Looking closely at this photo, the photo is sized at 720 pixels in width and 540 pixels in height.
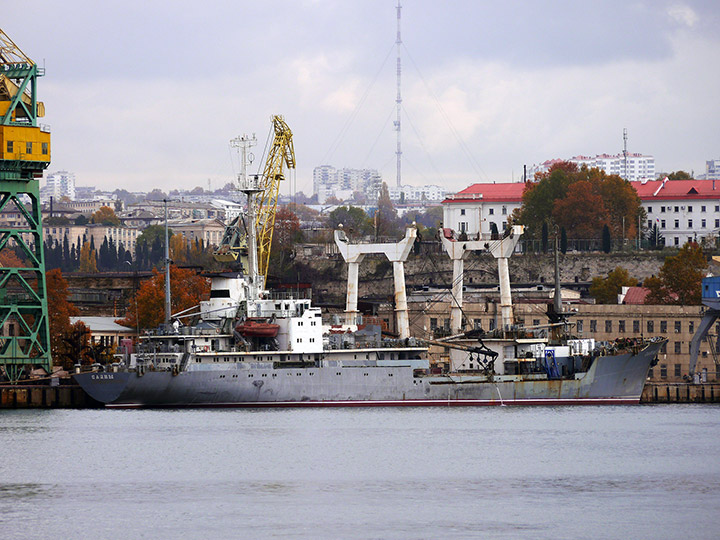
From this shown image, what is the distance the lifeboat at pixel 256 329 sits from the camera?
71.8 metres

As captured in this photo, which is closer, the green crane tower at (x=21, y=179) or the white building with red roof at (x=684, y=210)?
the green crane tower at (x=21, y=179)

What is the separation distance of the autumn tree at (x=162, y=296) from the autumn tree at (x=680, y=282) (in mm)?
30307

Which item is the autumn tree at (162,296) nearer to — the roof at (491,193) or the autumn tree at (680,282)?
the autumn tree at (680,282)

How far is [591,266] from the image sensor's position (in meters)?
124

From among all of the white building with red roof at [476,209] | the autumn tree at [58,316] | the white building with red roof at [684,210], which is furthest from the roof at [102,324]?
the white building with red roof at [684,210]

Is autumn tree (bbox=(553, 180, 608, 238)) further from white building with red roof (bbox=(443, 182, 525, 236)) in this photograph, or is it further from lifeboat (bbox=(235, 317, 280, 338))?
lifeboat (bbox=(235, 317, 280, 338))

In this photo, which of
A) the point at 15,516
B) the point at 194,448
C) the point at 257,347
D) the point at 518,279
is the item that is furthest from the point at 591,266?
the point at 15,516

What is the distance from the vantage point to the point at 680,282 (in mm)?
102562

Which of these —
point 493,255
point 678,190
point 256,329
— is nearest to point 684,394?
point 493,255

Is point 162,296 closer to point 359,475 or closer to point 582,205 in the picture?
point 582,205

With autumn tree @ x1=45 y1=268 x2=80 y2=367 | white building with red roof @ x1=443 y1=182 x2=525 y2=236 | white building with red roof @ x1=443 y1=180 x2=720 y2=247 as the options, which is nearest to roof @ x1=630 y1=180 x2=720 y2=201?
white building with red roof @ x1=443 y1=180 x2=720 y2=247

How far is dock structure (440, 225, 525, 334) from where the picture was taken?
260ft

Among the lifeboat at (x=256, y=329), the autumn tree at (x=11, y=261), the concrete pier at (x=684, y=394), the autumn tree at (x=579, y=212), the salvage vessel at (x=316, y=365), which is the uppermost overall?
the autumn tree at (x=579, y=212)

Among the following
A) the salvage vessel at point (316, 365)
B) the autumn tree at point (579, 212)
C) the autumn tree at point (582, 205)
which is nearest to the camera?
the salvage vessel at point (316, 365)
